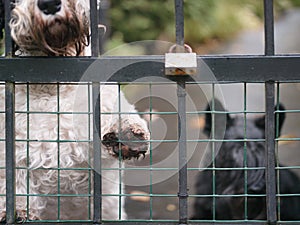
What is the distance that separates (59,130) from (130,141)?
0.52m

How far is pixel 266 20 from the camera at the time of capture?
3260 millimetres

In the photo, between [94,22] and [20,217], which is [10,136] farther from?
[94,22]

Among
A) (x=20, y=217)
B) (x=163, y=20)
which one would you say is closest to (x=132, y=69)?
→ (x=20, y=217)

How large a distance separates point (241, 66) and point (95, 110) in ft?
2.51

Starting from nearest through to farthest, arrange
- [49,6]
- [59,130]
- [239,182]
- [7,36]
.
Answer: [7,36]
[49,6]
[59,130]
[239,182]

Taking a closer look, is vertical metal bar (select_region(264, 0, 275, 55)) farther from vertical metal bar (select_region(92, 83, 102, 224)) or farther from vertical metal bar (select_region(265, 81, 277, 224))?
vertical metal bar (select_region(92, 83, 102, 224))

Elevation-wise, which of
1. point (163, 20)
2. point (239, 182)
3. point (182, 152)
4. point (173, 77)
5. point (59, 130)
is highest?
point (163, 20)

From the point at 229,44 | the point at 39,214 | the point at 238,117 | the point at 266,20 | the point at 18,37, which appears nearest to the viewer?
the point at 266,20

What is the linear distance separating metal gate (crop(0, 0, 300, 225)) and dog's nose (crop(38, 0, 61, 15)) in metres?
0.30

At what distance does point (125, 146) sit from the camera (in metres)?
3.79

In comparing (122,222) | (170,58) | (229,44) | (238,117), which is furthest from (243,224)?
(229,44)

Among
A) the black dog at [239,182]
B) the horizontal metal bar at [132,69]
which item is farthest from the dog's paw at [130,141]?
the black dog at [239,182]

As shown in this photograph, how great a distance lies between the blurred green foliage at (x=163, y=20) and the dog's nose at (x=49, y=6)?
5.18m

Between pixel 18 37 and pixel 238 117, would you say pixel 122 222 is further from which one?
pixel 238 117
